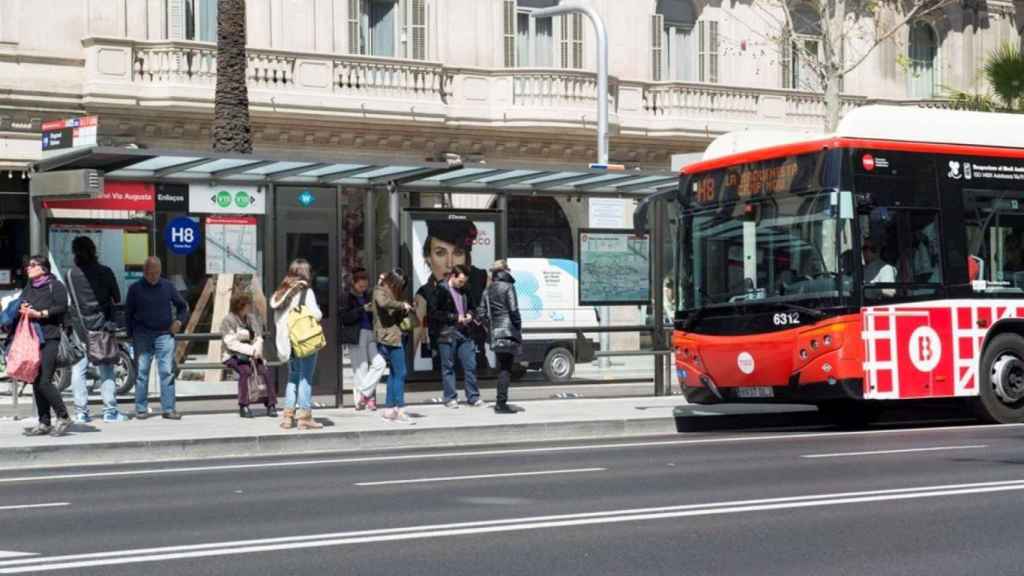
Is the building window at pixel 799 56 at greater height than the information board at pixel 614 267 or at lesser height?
greater

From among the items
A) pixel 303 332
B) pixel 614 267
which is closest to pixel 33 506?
pixel 303 332

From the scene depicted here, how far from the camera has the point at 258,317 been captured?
20297mm

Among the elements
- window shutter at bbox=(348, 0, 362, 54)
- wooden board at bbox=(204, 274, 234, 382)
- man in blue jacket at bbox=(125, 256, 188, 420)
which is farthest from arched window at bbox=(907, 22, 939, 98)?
man in blue jacket at bbox=(125, 256, 188, 420)

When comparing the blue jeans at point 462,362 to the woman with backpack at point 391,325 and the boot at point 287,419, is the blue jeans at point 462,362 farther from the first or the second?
the boot at point 287,419

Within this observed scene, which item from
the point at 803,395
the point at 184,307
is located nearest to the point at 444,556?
the point at 803,395

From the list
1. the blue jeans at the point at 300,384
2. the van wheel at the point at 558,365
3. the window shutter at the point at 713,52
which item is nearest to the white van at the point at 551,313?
the van wheel at the point at 558,365

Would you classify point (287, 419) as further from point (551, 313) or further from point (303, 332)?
point (551, 313)

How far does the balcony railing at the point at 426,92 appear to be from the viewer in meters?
31.8

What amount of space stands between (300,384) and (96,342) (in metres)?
2.27

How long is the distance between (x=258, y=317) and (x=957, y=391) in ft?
25.8

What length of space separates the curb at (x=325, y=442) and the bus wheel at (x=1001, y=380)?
11.2ft

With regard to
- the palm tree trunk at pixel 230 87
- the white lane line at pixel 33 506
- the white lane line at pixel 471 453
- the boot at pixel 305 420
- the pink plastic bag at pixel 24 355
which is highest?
the palm tree trunk at pixel 230 87

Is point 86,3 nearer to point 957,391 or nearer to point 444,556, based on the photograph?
point 957,391

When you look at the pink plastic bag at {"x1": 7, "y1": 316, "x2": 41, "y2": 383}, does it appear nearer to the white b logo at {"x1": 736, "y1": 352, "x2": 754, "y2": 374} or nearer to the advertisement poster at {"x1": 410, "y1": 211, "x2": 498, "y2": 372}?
the advertisement poster at {"x1": 410, "y1": 211, "x2": 498, "y2": 372}
